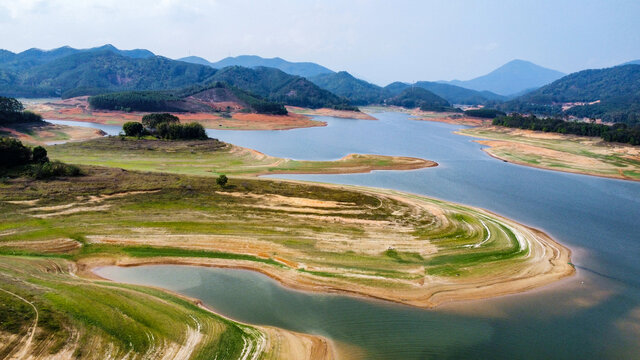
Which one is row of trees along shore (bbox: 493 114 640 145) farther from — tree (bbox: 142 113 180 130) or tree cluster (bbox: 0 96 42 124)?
tree cluster (bbox: 0 96 42 124)

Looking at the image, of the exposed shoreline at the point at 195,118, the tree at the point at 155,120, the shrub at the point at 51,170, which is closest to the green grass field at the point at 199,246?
the shrub at the point at 51,170

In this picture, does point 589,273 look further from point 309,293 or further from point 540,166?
point 540,166

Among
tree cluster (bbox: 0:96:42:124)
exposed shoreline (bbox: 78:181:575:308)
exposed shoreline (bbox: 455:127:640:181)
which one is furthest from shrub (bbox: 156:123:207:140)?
exposed shoreline (bbox: 455:127:640:181)

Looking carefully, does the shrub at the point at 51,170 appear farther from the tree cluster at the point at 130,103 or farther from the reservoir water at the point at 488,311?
the tree cluster at the point at 130,103

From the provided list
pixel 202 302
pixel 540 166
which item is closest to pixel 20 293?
pixel 202 302

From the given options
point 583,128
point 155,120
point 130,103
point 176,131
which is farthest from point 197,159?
point 583,128

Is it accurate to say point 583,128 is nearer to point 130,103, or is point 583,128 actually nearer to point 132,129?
point 132,129

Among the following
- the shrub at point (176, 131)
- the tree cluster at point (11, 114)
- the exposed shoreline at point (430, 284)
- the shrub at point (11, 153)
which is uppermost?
the tree cluster at point (11, 114)
